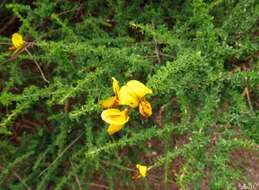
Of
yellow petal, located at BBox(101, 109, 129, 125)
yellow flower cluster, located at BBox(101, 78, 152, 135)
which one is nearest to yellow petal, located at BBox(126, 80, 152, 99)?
yellow flower cluster, located at BBox(101, 78, 152, 135)

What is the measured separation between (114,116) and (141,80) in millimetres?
445

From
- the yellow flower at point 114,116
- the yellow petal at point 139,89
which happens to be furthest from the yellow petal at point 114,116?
the yellow petal at point 139,89

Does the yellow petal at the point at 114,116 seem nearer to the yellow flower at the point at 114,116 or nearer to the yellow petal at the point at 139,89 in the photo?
the yellow flower at the point at 114,116

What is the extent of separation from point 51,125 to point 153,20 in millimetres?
700

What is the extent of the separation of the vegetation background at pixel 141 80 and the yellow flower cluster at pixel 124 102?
48 millimetres

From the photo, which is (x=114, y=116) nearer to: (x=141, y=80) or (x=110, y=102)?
(x=110, y=102)

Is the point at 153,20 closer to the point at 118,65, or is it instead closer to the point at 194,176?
the point at 118,65

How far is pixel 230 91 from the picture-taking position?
1626 mm

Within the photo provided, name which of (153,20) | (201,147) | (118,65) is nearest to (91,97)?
(118,65)

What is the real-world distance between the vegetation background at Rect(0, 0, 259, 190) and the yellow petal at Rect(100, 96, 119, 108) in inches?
2.6

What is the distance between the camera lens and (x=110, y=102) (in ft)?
4.99

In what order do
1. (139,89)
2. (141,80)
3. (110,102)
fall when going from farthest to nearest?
(141,80), (110,102), (139,89)

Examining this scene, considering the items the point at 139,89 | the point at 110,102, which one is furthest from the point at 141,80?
the point at 139,89

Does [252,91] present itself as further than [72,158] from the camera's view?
No
